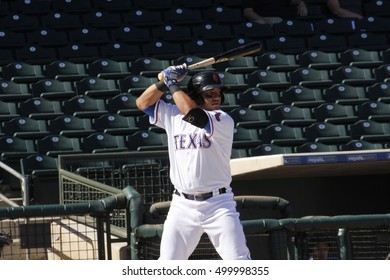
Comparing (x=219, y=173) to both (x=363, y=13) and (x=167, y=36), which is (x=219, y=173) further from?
(x=363, y=13)

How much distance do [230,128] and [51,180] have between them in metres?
4.49

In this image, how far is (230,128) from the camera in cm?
573

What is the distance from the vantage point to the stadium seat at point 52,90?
11164 mm

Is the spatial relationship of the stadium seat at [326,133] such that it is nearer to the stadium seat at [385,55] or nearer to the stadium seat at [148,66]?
the stadium seat at [385,55]

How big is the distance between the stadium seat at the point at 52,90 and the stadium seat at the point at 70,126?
0.43 metres

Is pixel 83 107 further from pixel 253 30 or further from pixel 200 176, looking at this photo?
pixel 200 176

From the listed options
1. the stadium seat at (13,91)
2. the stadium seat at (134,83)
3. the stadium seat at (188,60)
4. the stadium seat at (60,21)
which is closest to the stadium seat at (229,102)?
the stadium seat at (134,83)

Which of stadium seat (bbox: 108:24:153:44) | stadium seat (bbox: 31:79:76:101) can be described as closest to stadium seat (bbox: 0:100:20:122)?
stadium seat (bbox: 31:79:76:101)

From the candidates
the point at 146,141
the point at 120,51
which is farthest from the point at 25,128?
the point at 120,51

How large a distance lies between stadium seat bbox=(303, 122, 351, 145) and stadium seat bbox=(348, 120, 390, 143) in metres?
0.10

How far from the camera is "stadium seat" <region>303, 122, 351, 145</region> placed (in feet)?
36.5

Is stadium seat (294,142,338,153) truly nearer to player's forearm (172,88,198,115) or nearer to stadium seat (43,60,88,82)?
stadium seat (43,60,88,82)

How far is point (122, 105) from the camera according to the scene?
11156mm

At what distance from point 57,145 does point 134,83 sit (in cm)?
149
